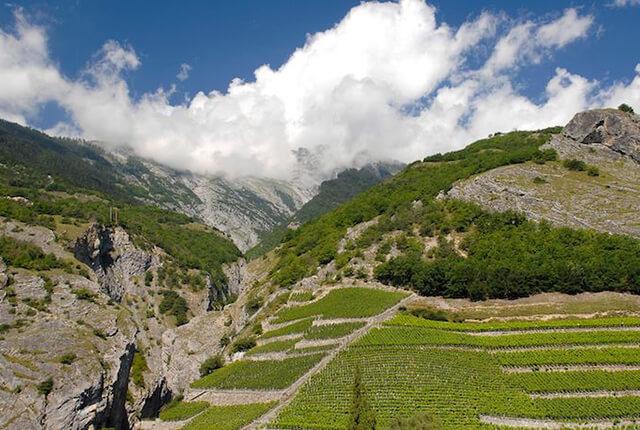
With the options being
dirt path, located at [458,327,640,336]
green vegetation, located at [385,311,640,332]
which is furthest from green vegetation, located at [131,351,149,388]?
dirt path, located at [458,327,640,336]

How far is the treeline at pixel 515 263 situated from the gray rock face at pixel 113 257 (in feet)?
219

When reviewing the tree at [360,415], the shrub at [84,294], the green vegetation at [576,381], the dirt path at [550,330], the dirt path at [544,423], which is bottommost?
the dirt path at [544,423]

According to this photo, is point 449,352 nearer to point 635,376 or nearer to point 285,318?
point 635,376

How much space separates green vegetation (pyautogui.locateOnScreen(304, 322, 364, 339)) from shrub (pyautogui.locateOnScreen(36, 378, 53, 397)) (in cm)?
3276

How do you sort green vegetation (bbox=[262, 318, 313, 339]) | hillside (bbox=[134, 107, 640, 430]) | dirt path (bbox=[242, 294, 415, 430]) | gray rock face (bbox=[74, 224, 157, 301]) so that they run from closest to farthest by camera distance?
hillside (bbox=[134, 107, 640, 430]) → dirt path (bbox=[242, 294, 415, 430]) → green vegetation (bbox=[262, 318, 313, 339]) → gray rock face (bbox=[74, 224, 157, 301])

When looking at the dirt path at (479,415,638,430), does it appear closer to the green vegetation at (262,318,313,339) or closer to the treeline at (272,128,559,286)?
the green vegetation at (262,318,313,339)

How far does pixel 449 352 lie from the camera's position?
62625 millimetres

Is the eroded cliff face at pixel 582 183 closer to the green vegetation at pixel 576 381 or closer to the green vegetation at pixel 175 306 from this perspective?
the green vegetation at pixel 576 381

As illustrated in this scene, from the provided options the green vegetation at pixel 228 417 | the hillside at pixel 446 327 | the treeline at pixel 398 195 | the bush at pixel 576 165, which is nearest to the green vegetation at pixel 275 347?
the hillside at pixel 446 327

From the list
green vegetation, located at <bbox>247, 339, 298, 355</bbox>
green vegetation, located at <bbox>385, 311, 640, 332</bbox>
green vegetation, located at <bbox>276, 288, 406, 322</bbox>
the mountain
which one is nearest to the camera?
the mountain

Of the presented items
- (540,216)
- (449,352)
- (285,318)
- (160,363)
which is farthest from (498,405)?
(160,363)

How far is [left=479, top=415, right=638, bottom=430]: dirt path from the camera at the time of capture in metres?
50.0

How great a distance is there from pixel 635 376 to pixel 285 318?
50.6 m

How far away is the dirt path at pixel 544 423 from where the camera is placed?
5000cm
